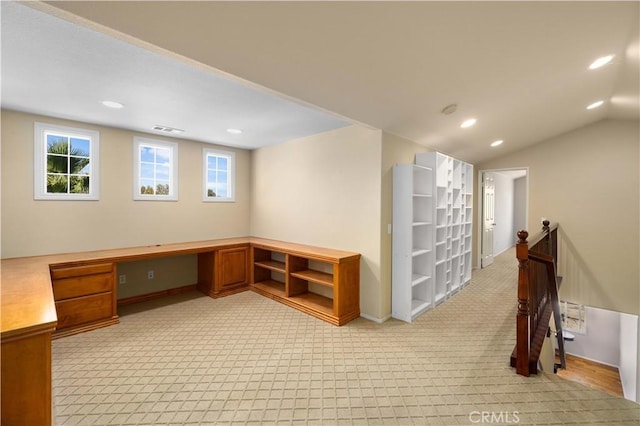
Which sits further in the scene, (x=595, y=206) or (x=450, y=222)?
(x=595, y=206)

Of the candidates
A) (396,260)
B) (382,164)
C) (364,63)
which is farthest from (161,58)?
(396,260)

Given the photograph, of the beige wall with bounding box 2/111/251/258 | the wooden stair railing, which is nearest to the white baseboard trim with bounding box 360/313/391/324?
the wooden stair railing

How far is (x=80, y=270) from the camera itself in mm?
3104

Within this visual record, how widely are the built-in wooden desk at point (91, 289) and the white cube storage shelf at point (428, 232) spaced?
615mm

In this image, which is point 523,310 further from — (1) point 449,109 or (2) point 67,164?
(2) point 67,164

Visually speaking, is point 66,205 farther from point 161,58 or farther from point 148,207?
point 161,58

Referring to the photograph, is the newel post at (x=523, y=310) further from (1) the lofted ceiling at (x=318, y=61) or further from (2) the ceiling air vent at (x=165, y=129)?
(2) the ceiling air vent at (x=165, y=129)

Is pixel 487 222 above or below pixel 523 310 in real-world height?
above

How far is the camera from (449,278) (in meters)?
4.41

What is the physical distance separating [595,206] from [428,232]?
3357mm

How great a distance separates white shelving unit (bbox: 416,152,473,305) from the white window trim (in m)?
4.48

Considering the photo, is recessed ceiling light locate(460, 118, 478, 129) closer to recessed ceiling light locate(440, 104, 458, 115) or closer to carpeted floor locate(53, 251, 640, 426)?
recessed ceiling light locate(440, 104, 458, 115)

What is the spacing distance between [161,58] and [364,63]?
153cm

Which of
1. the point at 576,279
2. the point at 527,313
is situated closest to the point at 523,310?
the point at 527,313
